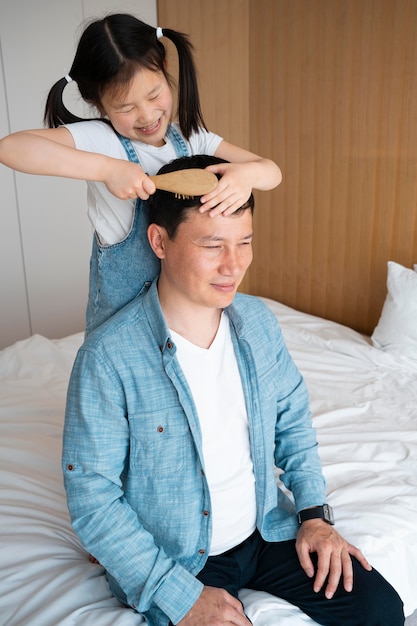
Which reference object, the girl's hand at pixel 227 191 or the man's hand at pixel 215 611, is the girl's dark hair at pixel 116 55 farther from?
the man's hand at pixel 215 611

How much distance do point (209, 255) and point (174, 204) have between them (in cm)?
13

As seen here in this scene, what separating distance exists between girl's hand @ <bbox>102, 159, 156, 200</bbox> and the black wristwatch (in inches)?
31.2

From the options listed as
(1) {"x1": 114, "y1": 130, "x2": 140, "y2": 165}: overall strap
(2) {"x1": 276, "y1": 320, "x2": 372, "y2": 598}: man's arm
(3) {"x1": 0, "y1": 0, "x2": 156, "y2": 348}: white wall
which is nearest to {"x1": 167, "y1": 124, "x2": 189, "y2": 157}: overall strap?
(1) {"x1": 114, "y1": 130, "x2": 140, "y2": 165}: overall strap

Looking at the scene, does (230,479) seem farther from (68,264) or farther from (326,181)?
(68,264)

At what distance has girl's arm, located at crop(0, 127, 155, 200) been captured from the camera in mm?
1202

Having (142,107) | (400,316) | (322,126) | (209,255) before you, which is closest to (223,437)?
(209,255)

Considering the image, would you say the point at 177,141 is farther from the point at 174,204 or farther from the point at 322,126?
the point at 322,126

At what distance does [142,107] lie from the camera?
54.0 inches

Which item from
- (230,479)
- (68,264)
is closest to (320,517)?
(230,479)

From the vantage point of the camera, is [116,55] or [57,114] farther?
[57,114]

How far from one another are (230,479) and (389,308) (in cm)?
152

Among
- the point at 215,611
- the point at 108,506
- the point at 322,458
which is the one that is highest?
the point at 108,506

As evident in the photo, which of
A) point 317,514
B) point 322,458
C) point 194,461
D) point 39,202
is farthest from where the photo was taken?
point 39,202

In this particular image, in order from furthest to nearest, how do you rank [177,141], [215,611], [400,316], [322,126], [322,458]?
1. [322,126]
2. [400,316]
3. [322,458]
4. [177,141]
5. [215,611]
